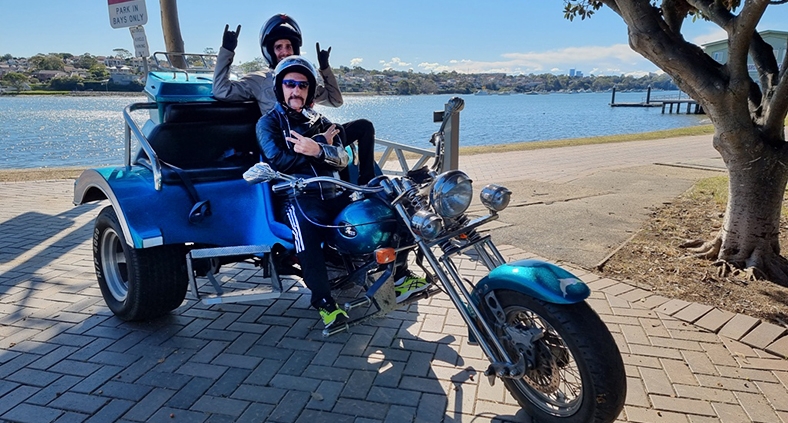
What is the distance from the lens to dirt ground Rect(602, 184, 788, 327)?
13.4 feet

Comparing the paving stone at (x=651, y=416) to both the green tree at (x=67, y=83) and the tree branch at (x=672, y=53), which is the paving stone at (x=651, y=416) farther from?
the green tree at (x=67, y=83)

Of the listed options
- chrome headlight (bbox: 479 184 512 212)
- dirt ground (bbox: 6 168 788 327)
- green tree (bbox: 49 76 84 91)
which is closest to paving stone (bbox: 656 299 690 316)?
dirt ground (bbox: 6 168 788 327)

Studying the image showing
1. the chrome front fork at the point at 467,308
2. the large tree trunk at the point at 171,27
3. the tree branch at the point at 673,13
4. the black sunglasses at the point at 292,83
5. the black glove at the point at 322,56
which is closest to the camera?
the chrome front fork at the point at 467,308

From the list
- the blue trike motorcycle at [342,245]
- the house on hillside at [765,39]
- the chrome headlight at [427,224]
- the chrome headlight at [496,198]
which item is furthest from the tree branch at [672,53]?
the house on hillside at [765,39]

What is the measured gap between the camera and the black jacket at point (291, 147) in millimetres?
3248

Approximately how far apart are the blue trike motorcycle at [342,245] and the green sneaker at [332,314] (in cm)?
8

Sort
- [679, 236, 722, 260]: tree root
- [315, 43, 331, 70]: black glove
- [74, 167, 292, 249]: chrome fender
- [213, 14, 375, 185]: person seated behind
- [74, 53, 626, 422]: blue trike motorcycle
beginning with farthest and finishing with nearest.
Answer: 1. [679, 236, 722, 260]: tree root
2. [315, 43, 331, 70]: black glove
3. [213, 14, 375, 185]: person seated behind
4. [74, 167, 292, 249]: chrome fender
5. [74, 53, 626, 422]: blue trike motorcycle

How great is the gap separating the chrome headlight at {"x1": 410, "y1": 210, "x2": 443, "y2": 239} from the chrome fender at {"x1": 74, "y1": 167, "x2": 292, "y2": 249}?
987 millimetres

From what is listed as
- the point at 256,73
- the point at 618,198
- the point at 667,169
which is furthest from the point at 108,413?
the point at 667,169

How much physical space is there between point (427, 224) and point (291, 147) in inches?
44.8

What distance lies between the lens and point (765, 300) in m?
4.10

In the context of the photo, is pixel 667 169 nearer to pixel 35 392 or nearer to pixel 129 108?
pixel 129 108

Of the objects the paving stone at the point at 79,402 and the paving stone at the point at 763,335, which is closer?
the paving stone at the point at 79,402

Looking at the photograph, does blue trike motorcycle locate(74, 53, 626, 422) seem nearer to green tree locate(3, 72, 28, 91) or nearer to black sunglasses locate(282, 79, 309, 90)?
black sunglasses locate(282, 79, 309, 90)
